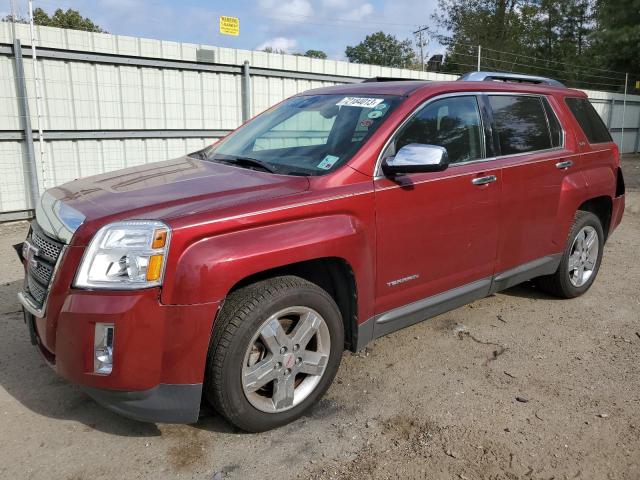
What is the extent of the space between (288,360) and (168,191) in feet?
3.56

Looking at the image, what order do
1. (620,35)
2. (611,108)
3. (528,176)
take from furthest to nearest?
(620,35)
(611,108)
(528,176)

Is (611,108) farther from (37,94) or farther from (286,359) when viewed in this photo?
(286,359)

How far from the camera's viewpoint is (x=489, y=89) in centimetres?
402

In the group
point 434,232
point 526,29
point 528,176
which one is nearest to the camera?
point 434,232

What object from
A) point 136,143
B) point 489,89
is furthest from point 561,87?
point 136,143

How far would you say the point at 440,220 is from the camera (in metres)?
3.44

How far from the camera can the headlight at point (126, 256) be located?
2.39 meters

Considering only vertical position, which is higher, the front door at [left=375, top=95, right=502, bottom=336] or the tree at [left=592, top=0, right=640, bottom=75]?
the tree at [left=592, top=0, right=640, bottom=75]

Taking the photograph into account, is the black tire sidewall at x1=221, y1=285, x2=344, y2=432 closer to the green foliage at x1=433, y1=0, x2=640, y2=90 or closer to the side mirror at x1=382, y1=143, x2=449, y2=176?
the side mirror at x1=382, y1=143, x2=449, y2=176

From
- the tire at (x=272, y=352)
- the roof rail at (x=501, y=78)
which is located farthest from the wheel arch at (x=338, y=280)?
the roof rail at (x=501, y=78)

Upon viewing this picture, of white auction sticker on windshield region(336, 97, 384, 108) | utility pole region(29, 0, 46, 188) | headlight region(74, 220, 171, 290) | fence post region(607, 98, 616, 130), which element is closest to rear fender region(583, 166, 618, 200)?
white auction sticker on windshield region(336, 97, 384, 108)

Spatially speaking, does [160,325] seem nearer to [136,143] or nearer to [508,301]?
[508,301]

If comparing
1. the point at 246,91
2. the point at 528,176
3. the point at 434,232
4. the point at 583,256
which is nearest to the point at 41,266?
the point at 434,232

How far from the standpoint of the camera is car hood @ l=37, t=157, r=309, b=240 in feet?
8.46
